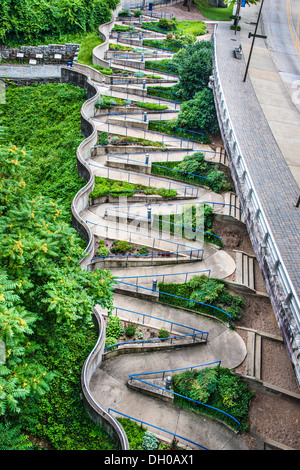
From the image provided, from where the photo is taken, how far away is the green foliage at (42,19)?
120ft

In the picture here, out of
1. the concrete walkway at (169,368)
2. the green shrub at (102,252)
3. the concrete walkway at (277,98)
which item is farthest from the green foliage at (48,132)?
the concrete walkway at (277,98)

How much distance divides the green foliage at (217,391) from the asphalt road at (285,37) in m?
19.0

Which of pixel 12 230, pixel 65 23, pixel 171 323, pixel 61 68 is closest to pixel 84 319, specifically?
pixel 12 230

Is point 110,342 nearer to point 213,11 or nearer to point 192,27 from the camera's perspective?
point 192,27

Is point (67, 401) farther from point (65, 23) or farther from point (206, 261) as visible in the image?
point (65, 23)

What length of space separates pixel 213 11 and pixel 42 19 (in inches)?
858

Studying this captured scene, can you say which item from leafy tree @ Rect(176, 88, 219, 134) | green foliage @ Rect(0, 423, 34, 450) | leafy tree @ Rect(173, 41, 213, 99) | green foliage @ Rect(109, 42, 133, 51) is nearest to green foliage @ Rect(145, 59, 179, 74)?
green foliage @ Rect(109, 42, 133, 51)

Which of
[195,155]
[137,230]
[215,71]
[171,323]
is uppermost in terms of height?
[215,71]

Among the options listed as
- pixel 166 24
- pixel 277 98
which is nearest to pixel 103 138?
pixel 277 98

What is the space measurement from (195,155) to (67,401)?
18058 millimetres

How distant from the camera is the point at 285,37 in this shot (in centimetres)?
4078

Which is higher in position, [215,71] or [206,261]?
[215,71]

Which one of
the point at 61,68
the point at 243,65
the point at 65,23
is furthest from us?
the point at 65,23

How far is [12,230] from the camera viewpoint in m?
13.0
